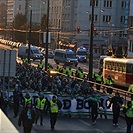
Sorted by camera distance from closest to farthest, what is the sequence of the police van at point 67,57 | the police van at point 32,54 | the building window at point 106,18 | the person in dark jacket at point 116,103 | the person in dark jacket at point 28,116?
1. the person in dark jacket at point 28,116
2. the person in dark jacket at point 116,103
3. the police van at point 67,57
4. the police van at point 32,54
5. the building window at point 106,18

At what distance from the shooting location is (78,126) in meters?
20.2

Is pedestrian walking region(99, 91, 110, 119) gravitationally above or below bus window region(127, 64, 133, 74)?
below

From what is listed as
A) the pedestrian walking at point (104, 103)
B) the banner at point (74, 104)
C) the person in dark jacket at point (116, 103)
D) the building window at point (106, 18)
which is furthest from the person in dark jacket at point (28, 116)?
the building window at point (106, 18)

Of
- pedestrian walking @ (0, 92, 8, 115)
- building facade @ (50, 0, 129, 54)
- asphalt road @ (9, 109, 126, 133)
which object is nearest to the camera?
asphalt road @ (9, 109, 126, 133)

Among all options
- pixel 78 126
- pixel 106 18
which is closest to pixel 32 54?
pixel 106 18

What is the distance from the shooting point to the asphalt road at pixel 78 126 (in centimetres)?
1902

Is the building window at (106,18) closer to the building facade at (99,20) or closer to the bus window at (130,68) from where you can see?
the building facade at (99,20)

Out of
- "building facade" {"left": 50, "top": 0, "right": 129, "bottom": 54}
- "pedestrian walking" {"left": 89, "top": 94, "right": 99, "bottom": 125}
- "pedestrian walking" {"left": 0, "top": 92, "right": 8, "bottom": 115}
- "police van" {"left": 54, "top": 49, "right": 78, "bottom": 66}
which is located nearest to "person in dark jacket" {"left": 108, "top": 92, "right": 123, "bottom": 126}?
"pedestrian walking" {"left": 89, "top": 94, "right": 99, "bottom": 125}

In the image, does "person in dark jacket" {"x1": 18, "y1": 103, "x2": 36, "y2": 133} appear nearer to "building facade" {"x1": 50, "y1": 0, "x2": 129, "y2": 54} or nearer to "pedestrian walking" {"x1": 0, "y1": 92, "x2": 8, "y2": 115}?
"pedestrian walking" {"x1": 0, "y1": 92, "x2": 8, "y2": 115}

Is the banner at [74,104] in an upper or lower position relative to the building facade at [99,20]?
lower

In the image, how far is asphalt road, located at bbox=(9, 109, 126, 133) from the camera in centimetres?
1902

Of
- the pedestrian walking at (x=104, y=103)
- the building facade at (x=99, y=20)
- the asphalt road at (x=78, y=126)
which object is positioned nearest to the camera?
the asphalt road at (x=78, y=126)

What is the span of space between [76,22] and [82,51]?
28498mm

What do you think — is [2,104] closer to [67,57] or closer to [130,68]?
[130,68]
